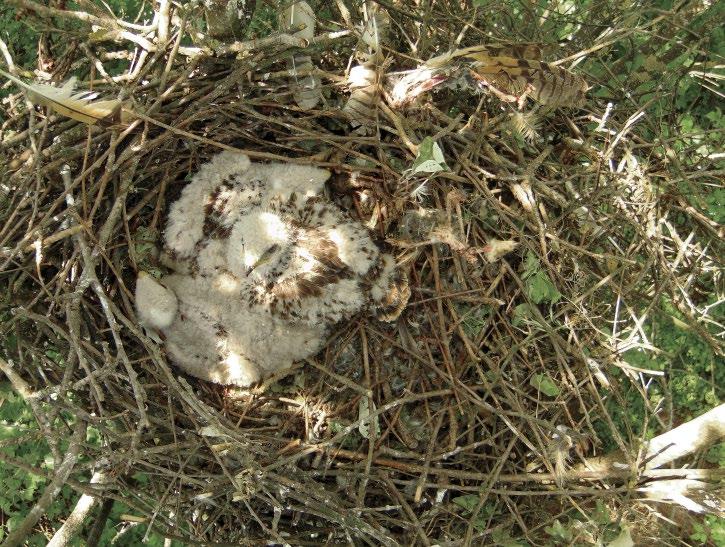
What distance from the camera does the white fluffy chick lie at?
9.22 feet

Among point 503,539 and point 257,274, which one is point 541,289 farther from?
point 257,274

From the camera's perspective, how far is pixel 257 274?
9.25ft

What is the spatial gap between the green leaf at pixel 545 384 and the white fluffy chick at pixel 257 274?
2.53ft

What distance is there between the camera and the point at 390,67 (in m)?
3.02

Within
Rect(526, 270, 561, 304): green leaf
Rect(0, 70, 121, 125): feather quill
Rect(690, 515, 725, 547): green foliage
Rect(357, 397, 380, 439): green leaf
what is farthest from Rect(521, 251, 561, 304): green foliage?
Rect(0, 70, 121, 125): feather quill

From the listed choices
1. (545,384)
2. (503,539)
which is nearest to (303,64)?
(545,384)

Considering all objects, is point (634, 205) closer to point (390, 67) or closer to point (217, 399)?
point (390, 67)

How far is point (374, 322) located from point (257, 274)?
623 millimetres

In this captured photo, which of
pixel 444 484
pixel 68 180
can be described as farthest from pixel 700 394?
pixel 68 180

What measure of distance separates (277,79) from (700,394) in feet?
10.0

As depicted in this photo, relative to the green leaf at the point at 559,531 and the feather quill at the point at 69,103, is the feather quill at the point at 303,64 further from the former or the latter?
the green leaf at the point at 559,531

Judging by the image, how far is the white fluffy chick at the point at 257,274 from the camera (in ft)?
9.22

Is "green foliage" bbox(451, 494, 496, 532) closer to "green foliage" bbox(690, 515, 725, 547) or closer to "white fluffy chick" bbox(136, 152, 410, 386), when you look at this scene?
"white fluffy chick" bbox(136, 152, 410, 386)

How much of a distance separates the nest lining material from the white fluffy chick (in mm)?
125
